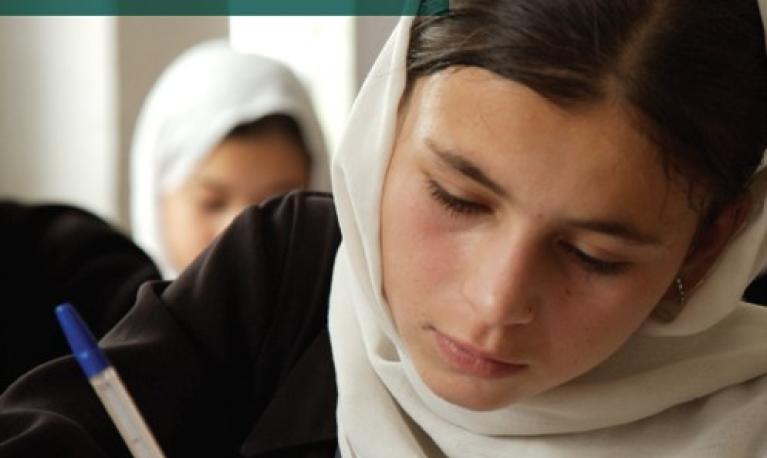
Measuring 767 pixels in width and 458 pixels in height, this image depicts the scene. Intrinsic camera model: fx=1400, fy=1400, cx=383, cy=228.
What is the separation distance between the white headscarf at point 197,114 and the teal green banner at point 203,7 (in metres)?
0.14

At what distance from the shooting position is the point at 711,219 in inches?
40.9

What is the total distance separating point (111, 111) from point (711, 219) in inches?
80.2

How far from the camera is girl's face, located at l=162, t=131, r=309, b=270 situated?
2557 millimetres

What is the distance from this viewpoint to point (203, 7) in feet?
8.45

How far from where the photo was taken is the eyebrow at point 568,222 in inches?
36.6

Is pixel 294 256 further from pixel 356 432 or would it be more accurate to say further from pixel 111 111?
pixel 111 111

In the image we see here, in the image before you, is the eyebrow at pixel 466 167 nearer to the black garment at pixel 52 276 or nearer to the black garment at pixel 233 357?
the black garment at pixel 233 357

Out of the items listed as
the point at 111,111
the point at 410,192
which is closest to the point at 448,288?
the point at 410,192

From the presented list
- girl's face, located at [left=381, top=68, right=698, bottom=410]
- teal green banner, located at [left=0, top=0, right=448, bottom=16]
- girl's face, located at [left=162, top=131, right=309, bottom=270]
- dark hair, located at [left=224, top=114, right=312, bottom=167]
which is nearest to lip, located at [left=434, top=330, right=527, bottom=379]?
girl's face, located at [left=381, top=68, right=698, bottom=410]

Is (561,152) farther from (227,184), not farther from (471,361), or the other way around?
(227,184)

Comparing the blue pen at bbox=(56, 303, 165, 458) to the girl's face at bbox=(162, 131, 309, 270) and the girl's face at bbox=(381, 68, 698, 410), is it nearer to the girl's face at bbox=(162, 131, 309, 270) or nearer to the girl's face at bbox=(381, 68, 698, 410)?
the girl's face at bbox=(381, 68, 698, 410)

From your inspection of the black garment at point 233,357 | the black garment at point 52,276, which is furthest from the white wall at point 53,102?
the black garment at point 233,357

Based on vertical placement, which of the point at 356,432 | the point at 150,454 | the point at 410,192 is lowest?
the point at 356,432

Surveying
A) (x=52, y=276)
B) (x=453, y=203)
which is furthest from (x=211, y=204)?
(x=453, y=203)
